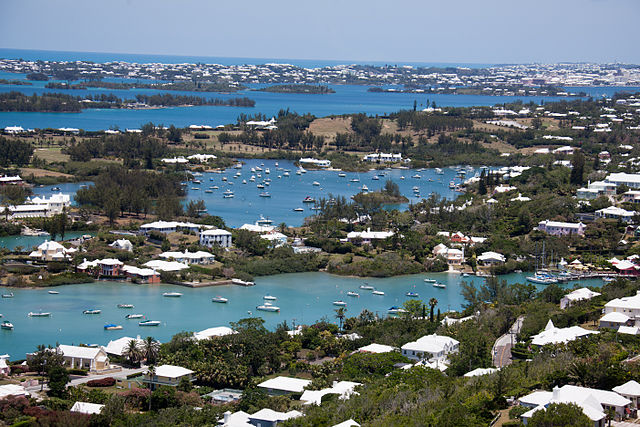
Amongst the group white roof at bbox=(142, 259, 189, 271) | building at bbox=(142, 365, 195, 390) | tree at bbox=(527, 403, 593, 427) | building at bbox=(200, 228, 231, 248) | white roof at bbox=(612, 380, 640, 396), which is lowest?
white roof at bbox=(142, 259, 189, 271)

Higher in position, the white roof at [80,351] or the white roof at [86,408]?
the white roof at [86,408]

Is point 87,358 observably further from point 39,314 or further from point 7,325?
point 39,314

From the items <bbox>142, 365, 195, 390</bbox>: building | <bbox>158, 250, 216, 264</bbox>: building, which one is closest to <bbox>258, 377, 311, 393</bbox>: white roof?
<bbox>142, 365, 195, 390</bbox>: building

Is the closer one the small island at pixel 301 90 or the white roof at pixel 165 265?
the white roof at pixel 165 265

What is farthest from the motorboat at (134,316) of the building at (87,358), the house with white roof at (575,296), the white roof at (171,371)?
the house with white roof at (575,296)

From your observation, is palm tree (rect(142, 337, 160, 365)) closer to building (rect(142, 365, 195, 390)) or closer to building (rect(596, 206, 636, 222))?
building (rect(142, 365, 195, 390))

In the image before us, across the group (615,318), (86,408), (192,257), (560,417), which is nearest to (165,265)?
(192,257)

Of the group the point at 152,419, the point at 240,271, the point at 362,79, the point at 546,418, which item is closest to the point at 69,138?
the point at 240,271

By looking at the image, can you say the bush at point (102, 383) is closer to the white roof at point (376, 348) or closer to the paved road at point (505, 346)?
the white roof at point (376, 348)
